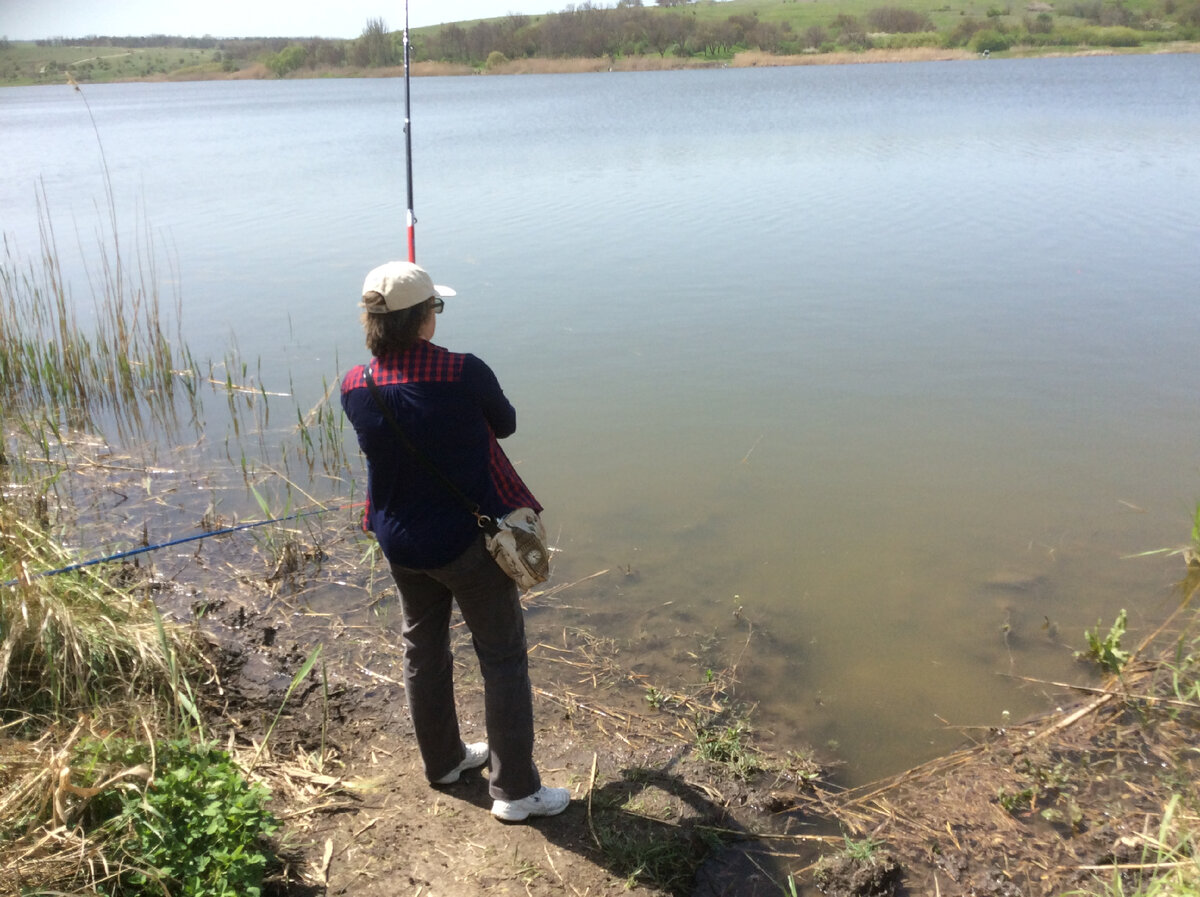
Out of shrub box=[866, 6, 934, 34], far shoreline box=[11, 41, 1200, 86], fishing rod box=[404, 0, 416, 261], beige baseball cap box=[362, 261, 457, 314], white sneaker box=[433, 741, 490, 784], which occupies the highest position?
shrub box=[866, 6, 934, 34]

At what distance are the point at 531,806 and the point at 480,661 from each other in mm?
515

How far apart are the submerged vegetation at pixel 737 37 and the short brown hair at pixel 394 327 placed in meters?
42.9

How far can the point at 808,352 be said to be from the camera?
7.56m

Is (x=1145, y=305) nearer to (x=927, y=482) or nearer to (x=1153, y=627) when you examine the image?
(x=927, y=482)

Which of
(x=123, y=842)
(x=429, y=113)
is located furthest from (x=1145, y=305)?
(x=429, y=113)

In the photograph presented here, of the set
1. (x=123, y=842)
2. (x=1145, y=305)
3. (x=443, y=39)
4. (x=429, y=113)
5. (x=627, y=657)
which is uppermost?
(x=443, y=39)

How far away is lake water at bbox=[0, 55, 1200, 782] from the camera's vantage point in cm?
439

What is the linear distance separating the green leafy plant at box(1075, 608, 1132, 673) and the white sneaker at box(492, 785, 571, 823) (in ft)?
7.84

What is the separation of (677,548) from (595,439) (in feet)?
4.99

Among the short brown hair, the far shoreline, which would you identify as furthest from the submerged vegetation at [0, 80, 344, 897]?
the far shoreline

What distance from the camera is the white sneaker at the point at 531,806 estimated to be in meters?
2.96

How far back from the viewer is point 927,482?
5.66 meters

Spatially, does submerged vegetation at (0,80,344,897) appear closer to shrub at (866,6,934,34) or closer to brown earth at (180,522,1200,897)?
brown earth at (180,522,1200,897)

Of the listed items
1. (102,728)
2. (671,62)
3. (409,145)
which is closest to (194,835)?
(102,728)
